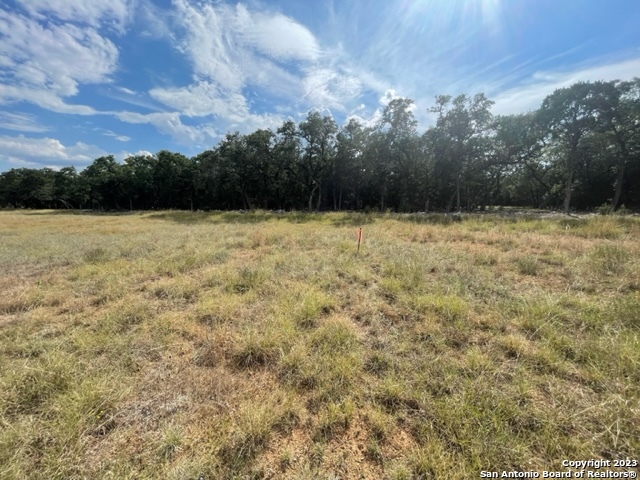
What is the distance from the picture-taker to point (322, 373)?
104 inches

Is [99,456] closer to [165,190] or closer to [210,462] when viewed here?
[210,462]

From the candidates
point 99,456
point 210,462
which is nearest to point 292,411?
point 210,462

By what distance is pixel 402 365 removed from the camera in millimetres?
2754

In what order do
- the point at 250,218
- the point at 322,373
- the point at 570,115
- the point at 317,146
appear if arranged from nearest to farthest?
the point at 322,373 → the point at 570,115 → the point at 250,218 → the point at 317,146

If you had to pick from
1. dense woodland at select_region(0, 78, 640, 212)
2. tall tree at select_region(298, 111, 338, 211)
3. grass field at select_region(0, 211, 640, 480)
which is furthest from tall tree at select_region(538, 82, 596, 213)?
grass field at select_region(0, 211, 640, 480)

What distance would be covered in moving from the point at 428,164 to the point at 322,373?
30.1m

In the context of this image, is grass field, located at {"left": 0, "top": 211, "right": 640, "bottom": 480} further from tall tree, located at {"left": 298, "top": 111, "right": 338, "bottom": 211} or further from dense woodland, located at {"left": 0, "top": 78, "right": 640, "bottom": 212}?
tall tree, located at {"left": 298, "top": 111, "right": 338, "bottom": 211}

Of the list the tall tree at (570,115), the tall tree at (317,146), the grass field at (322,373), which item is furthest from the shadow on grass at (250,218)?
the tall tree at (570,115)

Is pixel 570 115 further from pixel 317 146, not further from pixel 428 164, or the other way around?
pixel 317 146

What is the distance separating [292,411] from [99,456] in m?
1.41

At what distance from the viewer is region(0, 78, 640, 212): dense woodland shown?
2066 centimetres

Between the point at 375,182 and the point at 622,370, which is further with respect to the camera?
the point at 375,182

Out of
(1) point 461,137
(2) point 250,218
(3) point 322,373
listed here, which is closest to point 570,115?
(1) point 461,137

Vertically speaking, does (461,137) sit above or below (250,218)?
above
